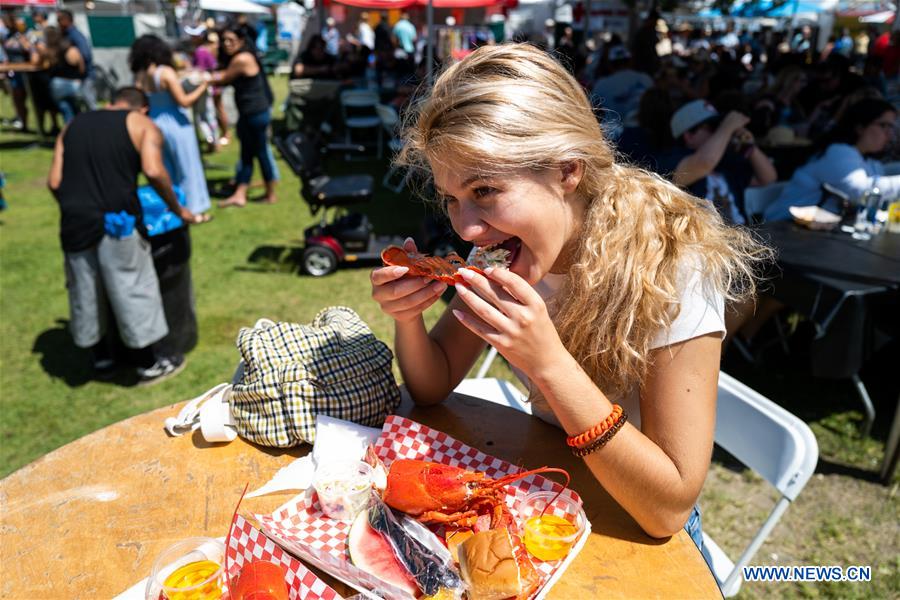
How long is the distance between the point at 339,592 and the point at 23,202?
925 cm

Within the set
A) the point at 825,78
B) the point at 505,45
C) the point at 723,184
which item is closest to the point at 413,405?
the point at 505,45

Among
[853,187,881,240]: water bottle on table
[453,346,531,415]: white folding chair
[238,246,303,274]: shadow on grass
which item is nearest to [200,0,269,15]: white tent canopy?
[238,246,303,274]: shadow on grass

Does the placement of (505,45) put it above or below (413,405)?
above

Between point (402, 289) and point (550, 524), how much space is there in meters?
0.68

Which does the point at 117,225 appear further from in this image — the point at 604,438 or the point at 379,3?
the point at 379,3

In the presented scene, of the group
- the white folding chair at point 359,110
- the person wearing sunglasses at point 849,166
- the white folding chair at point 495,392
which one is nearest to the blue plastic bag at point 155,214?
the white folding chair at point 495,392

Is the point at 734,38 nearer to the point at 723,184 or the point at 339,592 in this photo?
the point at 723,184

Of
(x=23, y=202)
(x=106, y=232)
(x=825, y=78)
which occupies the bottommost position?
(x=23, y=202)

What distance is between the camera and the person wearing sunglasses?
460 centimetres

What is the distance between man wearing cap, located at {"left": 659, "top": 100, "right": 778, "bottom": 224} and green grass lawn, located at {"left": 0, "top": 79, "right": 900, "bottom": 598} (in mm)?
1321

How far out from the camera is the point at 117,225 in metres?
3.77

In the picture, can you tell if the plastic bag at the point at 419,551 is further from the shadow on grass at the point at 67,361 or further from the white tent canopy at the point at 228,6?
the white tent canopy at the point at 228,6

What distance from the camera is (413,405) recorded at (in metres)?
2.01

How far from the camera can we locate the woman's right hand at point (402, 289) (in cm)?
161
